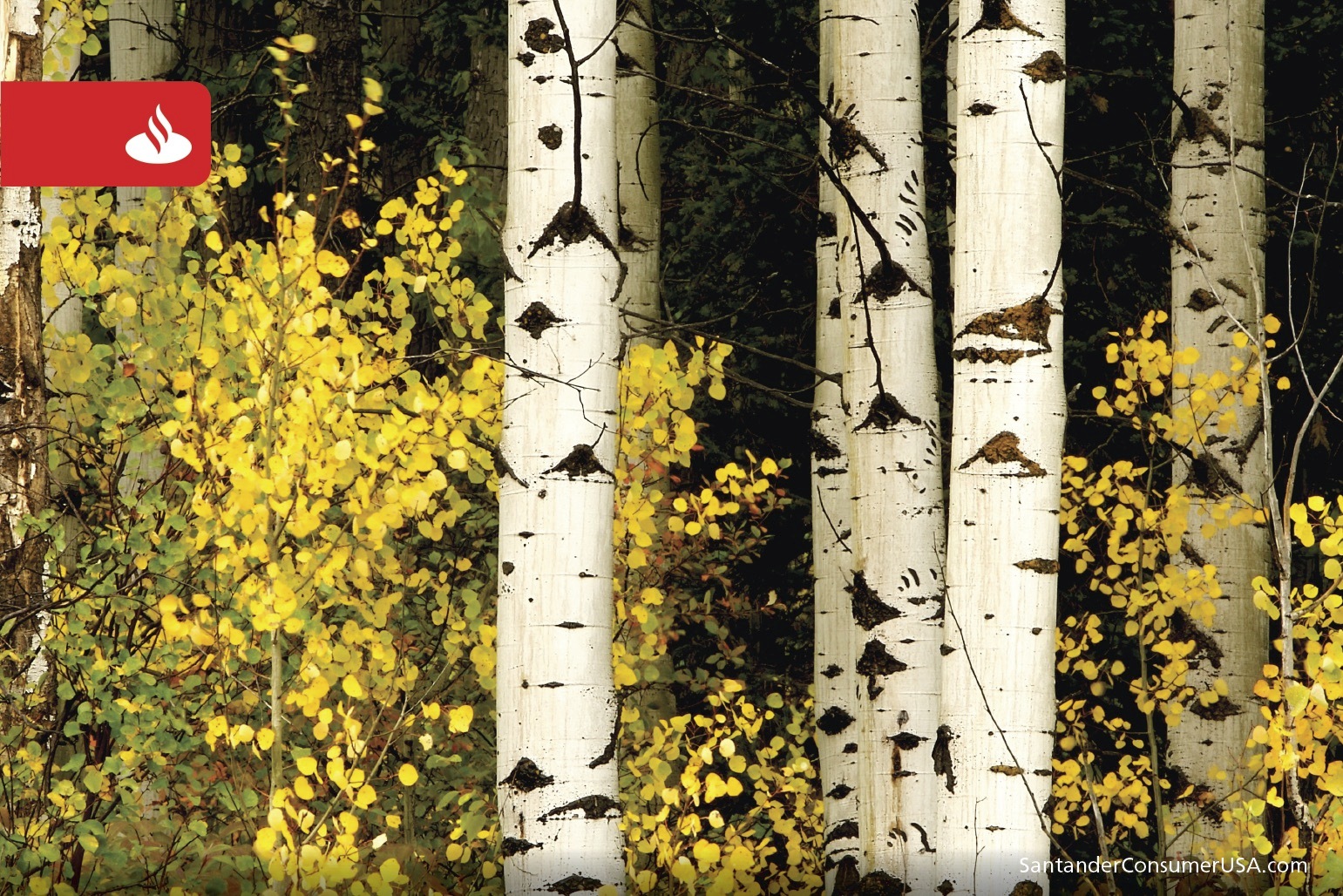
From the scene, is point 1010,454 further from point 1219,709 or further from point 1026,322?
point 1219,709

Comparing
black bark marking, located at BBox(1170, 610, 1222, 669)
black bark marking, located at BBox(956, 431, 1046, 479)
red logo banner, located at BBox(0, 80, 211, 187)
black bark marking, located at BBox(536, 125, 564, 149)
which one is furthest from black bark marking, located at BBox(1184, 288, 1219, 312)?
red logo banner, located at BBox(0, 80, 211, 187)

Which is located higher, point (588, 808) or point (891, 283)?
point (891, 283)

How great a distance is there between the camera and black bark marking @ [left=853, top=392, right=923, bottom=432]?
4012 mm

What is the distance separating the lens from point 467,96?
9828 millimetres

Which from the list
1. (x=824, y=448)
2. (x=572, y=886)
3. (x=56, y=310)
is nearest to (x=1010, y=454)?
(x=572, y=886)

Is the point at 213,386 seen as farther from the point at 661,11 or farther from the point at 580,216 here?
the point at 661,11

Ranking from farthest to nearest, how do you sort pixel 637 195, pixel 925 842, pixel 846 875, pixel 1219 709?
1. pixel 637 195
2. pixel 1219 709
3. pixel 846 875
4. pixel 925 842

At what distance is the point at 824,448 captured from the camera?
513 centimetres

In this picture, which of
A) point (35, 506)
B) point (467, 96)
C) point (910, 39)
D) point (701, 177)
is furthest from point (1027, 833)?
point (467, 96)

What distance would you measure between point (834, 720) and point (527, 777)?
224 cm

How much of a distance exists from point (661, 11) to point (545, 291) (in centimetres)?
561

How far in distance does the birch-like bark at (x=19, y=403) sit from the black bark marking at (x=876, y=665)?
8.66ft

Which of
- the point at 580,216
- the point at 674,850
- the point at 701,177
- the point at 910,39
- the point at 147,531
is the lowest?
the point at 674,850

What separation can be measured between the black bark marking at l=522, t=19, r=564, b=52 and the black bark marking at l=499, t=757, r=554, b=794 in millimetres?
1646
